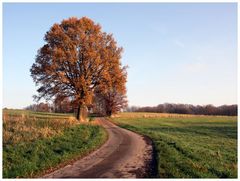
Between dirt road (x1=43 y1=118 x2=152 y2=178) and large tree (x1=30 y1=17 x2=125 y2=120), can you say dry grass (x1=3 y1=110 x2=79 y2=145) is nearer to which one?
dirt road (x1=43 y1=118 x2=152 y2=178)


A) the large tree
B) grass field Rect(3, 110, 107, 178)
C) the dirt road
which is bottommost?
the dirt road

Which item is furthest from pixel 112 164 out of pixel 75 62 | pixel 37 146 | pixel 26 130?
pixel 75 62

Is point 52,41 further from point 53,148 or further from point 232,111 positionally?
point 232,111

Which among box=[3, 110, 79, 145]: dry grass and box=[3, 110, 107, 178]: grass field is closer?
box=[3, 110, 107, 178]: grass field

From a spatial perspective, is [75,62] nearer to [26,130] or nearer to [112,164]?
[26,130]

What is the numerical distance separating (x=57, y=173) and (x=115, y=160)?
3.53 meters

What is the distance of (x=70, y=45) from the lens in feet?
110

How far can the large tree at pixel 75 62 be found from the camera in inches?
1315

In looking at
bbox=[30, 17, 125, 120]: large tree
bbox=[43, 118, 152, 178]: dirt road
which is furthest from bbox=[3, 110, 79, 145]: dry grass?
bbox=[30, 17, 125, 120]: large tree

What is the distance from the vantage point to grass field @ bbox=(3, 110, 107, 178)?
13.4 meters

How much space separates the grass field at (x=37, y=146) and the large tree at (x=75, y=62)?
1062 cm

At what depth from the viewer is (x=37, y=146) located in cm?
1661

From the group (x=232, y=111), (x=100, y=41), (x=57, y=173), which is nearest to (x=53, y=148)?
(x=57, y=173)

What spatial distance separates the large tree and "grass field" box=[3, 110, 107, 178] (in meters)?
10.6
